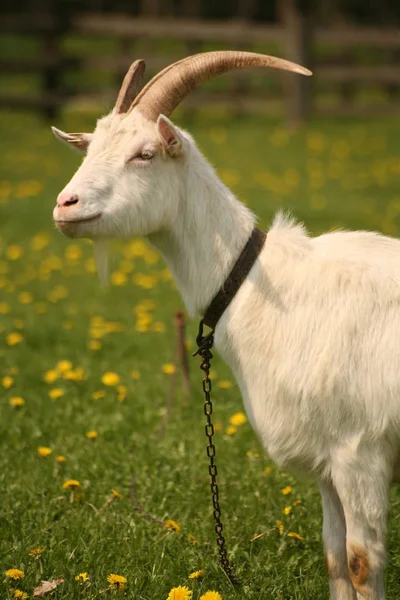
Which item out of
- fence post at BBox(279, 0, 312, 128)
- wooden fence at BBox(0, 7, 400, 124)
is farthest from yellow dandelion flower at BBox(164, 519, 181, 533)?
wooden fence at BBox(0, 7, 400, 124)

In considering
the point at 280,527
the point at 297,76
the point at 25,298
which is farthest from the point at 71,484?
the point at 297,76

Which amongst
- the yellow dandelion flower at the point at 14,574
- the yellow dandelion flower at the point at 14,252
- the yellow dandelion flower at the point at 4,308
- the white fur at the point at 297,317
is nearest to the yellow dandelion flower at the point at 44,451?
the yellow dandelion flower at the point at 14,574

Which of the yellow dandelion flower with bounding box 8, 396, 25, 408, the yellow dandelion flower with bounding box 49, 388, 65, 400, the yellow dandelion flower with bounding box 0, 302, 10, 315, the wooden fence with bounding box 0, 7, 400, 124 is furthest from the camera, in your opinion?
the wooden fence with bounding box 0, 7, 400, 124

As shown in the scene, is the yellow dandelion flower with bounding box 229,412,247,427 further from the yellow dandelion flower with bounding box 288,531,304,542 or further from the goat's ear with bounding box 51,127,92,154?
the goat's ear with bounding box 51,127,92,154

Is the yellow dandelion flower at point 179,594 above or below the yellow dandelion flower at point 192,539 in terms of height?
above

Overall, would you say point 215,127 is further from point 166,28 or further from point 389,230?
point 389,230

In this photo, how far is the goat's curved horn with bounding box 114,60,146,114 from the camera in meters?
3.46

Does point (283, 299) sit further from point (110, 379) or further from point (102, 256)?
point (110, 379)

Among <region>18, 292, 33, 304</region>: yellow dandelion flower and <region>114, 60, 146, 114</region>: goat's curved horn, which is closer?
<region>114, 60, 146, 114</region>: goat's curved horn

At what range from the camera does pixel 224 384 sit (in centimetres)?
548

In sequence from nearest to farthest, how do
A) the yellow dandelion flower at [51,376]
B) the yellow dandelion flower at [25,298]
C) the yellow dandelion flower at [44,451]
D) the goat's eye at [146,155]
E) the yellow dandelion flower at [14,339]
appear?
the goat's eye at [146,155] → the yellow dandelion flower at [44,451] → the yellow dandelion flower at [51,376] → the yellow dandelion flower at [14,339] → the yellow dandelion flower at [25,298]

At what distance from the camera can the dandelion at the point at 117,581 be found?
3273 mm

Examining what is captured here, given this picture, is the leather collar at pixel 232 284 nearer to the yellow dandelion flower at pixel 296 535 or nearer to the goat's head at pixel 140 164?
the goat's head at pixel 140 164

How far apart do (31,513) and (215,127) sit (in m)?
13.5
